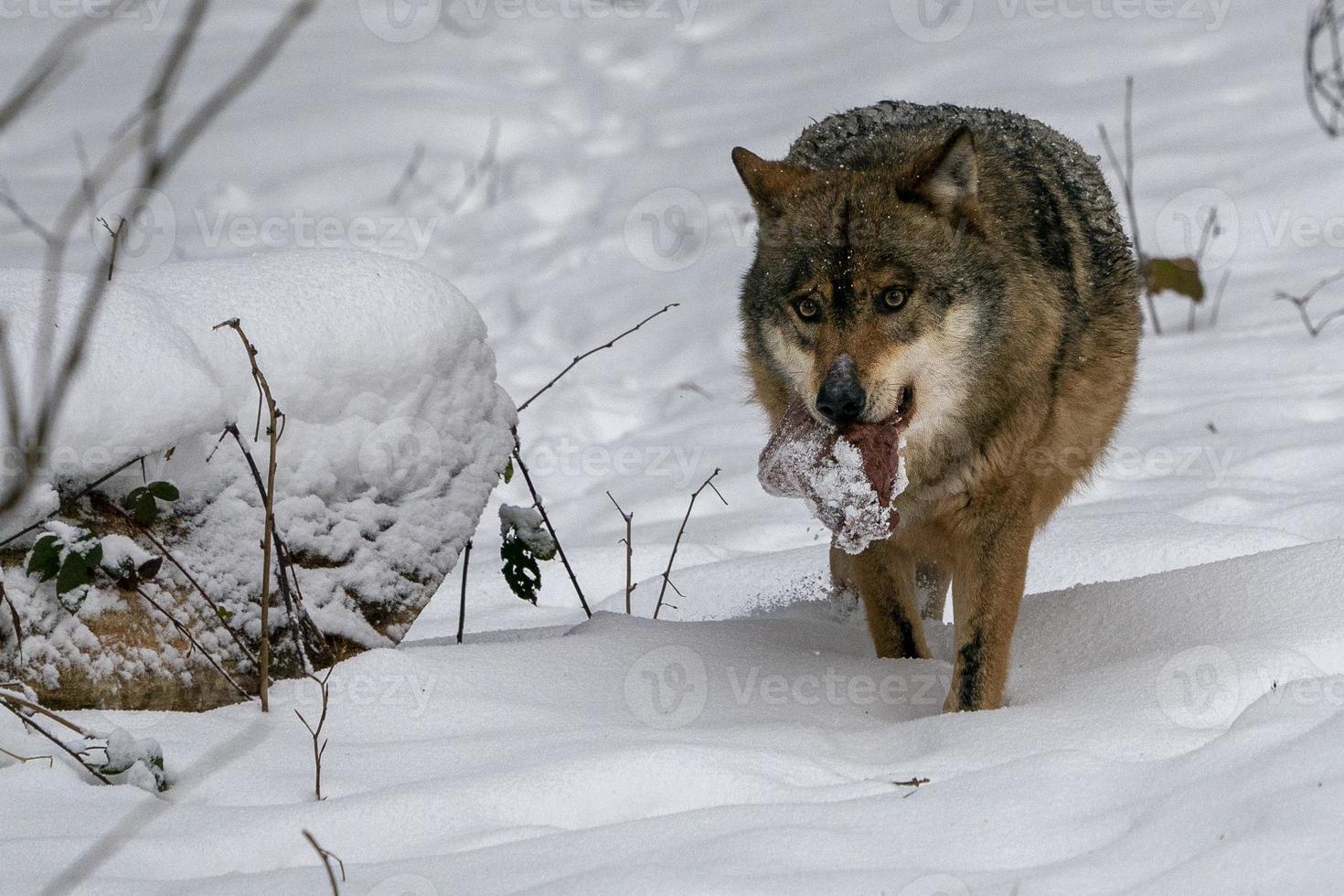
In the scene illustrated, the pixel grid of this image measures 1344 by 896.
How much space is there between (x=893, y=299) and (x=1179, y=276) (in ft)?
12.6

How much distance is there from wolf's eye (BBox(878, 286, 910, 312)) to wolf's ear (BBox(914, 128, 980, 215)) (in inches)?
11.0

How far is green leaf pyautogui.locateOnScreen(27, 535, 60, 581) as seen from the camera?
3.00 metres

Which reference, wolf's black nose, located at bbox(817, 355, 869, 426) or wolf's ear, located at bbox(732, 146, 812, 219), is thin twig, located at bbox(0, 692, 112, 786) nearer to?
wolf's black nose, located at bbox(817, 355, 869, 426)

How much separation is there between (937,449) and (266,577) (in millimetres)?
1694

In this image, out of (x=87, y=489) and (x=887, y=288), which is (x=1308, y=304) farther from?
(x=87, y=489)

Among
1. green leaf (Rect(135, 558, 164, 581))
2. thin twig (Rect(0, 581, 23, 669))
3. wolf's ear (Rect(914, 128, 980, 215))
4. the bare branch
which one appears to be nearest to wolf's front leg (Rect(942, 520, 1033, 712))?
wolf's ear (Rect(914, 128, 980, 215))

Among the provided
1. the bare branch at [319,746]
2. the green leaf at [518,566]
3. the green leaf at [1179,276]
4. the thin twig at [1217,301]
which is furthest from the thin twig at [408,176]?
the bare branch at [319,746]

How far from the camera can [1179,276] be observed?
22.2 feet

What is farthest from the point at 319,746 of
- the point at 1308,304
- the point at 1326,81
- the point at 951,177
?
the point at 1326,81

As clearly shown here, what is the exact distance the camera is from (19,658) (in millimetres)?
3041

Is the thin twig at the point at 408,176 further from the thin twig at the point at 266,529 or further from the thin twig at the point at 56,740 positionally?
the thin twig at the point at 56,740

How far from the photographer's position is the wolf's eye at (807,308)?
Result: 3.53m

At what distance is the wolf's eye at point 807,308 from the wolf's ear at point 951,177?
40cm

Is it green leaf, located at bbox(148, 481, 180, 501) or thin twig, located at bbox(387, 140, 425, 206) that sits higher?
green leaf, located at bbox(148, 481, 180, 501)
